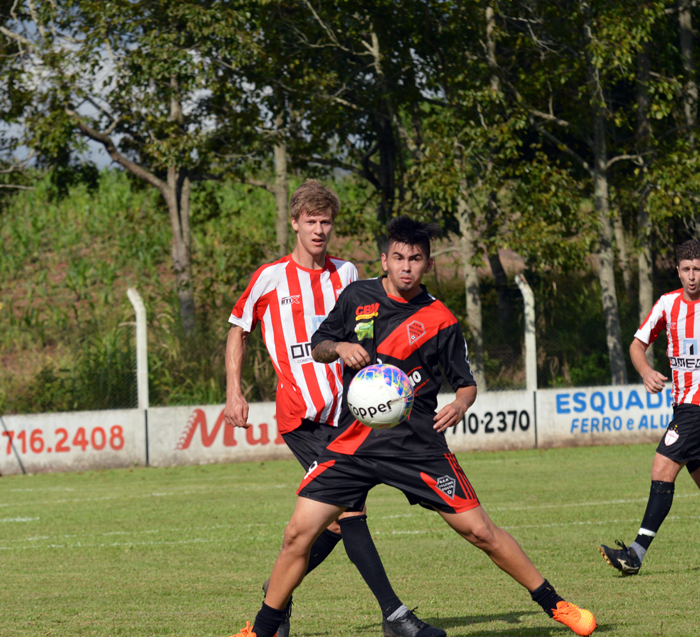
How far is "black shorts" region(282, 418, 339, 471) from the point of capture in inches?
189

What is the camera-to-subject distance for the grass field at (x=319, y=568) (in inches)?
191

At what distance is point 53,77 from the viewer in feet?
56.7

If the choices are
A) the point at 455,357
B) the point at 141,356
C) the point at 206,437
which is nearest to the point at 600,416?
the point at 206,437

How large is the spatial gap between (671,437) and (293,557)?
10.4ft

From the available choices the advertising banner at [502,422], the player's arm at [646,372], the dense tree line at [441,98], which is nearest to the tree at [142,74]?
the dense tree line at [441,98]

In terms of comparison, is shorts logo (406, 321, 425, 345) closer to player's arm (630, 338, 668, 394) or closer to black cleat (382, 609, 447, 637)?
black cleat (382, 609, 447, 637)

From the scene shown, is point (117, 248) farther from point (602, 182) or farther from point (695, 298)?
point (695, 298)

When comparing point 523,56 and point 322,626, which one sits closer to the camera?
point 322,626

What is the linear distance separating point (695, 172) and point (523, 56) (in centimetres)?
438

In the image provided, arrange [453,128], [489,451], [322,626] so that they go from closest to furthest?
[322,626]
[489,451]
[453,128]

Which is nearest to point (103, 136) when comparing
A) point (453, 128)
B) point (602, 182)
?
point (453, 128)

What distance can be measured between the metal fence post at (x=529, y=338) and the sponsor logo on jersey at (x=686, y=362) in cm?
881

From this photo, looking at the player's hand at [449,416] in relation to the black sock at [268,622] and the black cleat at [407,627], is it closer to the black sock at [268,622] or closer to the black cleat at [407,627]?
the black cleat at [407,627]

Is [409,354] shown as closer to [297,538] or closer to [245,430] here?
[297,538]
